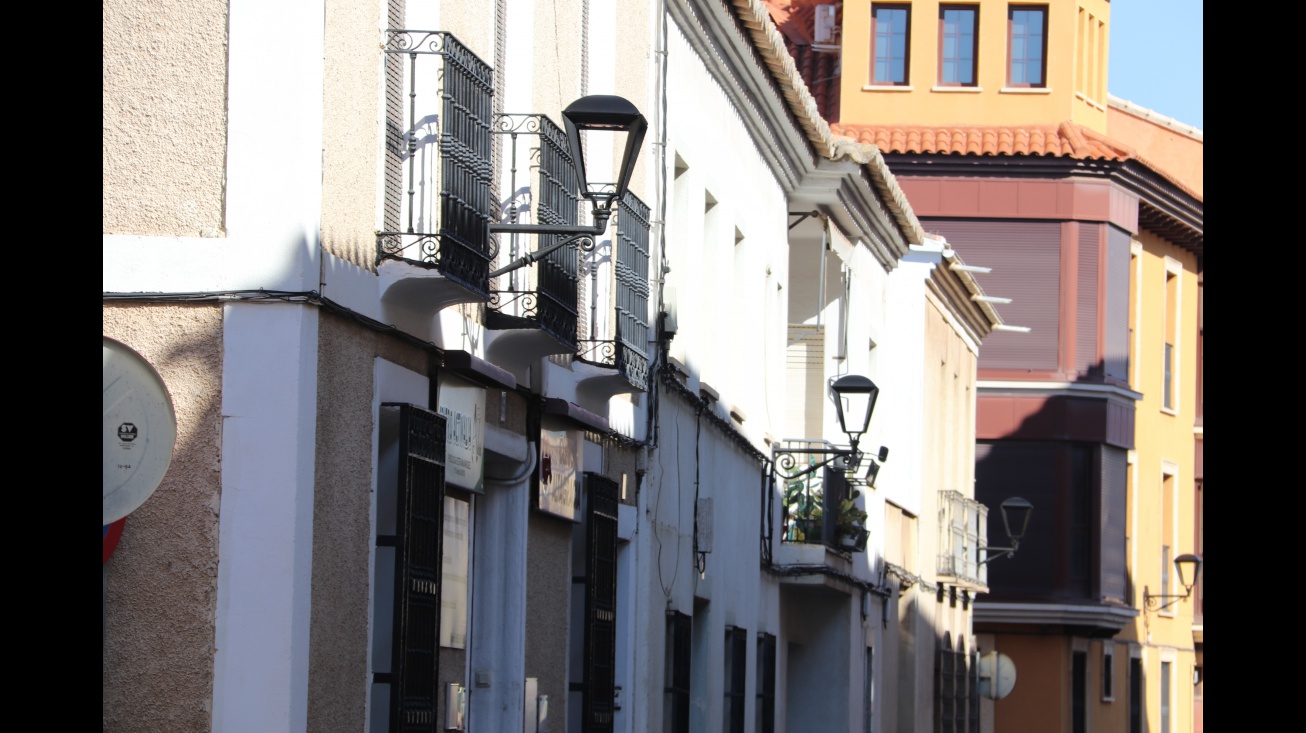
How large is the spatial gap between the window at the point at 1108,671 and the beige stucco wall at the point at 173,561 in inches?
1251

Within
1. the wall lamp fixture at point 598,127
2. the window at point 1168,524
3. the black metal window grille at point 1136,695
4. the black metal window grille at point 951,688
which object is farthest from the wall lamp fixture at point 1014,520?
the wall lamp fixture at point 598,127

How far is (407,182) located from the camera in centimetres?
1009

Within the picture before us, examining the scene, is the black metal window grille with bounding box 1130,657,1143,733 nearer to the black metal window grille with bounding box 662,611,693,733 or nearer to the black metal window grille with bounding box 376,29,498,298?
the black metal window grille with bounding box 662,611,693,733

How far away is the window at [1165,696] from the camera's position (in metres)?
42.9

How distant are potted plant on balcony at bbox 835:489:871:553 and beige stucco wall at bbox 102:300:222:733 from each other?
14340 millimetres

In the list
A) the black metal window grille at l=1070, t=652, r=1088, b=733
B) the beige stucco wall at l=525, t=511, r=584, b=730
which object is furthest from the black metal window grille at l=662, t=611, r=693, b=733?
the black metal window grille at l=1070, t=652, r=1088, b=733

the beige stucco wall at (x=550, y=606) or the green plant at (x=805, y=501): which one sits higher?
the green plant at (x=805, y=501)

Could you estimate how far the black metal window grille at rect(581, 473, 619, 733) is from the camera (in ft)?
44.8

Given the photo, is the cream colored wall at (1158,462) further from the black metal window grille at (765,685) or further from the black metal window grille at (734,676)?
the black metal window grille at (734,676)

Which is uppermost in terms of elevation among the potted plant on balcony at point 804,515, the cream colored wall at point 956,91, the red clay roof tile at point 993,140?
the cream colored wall at point 956,91
